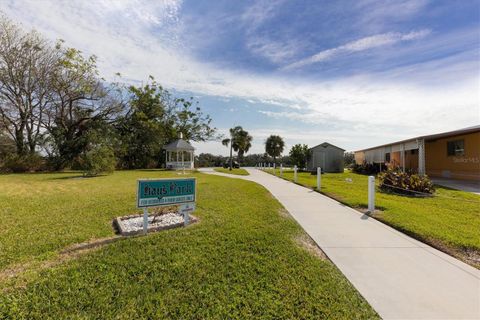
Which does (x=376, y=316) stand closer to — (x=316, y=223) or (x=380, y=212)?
(x=316, y=223)

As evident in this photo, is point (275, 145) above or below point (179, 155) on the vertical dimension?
above

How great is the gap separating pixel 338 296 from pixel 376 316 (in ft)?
1.29

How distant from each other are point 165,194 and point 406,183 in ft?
34.0

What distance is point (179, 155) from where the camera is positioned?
26.9 metres

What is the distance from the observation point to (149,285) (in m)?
2.66

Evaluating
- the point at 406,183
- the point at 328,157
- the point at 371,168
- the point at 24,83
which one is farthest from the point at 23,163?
the point at 371,168

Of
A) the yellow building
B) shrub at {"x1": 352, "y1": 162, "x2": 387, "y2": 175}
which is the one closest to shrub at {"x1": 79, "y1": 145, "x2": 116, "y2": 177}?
the yellow building

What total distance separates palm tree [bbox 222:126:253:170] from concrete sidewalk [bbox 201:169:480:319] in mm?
33297

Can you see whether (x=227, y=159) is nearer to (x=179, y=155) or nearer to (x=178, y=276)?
(x=179, y=155)

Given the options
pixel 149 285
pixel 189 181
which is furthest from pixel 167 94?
pixel 149 285

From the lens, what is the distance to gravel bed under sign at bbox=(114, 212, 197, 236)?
450 centimetres

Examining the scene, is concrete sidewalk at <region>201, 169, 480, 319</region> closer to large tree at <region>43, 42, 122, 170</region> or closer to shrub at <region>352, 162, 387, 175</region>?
shrub at <region>352, 162, 387, 175</region>

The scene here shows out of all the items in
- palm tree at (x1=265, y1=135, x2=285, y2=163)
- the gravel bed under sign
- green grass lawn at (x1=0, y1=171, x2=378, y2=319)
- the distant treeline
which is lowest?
green grass lawn at (x1=0, y1=171, x2=378, y2=319)

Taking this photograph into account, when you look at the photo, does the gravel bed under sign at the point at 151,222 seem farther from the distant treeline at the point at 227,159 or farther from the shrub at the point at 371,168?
the distant treeline at the point at 227,159
